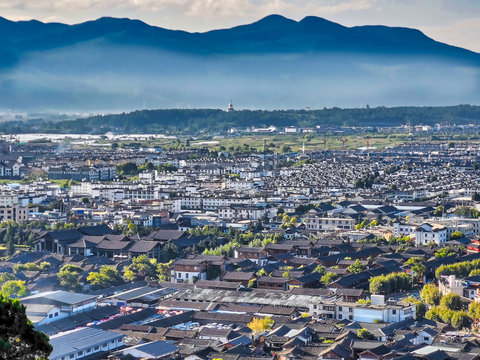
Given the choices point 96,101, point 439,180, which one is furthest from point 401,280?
point 96,101

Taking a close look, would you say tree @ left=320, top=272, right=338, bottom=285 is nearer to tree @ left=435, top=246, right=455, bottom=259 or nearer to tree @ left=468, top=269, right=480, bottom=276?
tree @ left=468, top=269, right=480, bottom=276

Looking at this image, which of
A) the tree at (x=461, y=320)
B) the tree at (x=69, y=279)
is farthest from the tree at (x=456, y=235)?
the tree at (x=69, y=279)

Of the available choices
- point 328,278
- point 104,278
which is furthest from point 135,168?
point 328,278

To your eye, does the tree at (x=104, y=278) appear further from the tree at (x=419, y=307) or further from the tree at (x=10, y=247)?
the tree at (x=419, y=307)

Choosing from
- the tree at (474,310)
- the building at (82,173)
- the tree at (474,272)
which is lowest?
the building at (82,173)

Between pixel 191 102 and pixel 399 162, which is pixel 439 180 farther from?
pixel 191 102

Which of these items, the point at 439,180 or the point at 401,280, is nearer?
the point at 401,280
